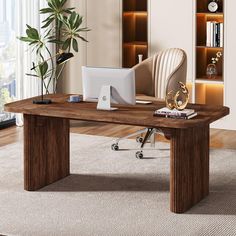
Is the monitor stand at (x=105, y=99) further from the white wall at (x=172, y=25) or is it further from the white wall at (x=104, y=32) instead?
the white wall at (x=104, y=32)

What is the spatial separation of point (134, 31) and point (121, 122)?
3854 mm

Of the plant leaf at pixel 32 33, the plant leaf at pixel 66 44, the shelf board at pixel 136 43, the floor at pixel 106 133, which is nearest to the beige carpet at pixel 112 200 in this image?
the floor at pixel 106 133

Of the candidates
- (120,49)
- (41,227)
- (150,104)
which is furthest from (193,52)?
(41,227)

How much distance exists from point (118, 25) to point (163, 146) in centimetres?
193

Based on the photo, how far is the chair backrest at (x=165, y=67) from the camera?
24.0 ft

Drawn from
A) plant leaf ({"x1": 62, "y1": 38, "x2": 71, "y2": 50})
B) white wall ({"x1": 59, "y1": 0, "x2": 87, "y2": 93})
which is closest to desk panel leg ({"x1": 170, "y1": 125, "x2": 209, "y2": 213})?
plant leaf ({"x1": 62, "y1": 38, "x2": 71, "y2": 50})

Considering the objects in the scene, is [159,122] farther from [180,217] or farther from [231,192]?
[231,192]

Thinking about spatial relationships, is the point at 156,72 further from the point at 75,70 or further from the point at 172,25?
the point at 75,70

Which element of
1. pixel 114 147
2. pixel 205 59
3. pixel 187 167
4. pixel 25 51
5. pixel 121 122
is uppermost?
pixel 25 51

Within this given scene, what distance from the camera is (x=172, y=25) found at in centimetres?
838

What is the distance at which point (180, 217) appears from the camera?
5.23 m

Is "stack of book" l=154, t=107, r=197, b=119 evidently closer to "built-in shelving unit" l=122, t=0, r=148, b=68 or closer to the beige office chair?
the beige office chair

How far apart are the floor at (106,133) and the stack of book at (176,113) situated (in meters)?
2.31

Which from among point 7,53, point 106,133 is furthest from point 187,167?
point 7,53
